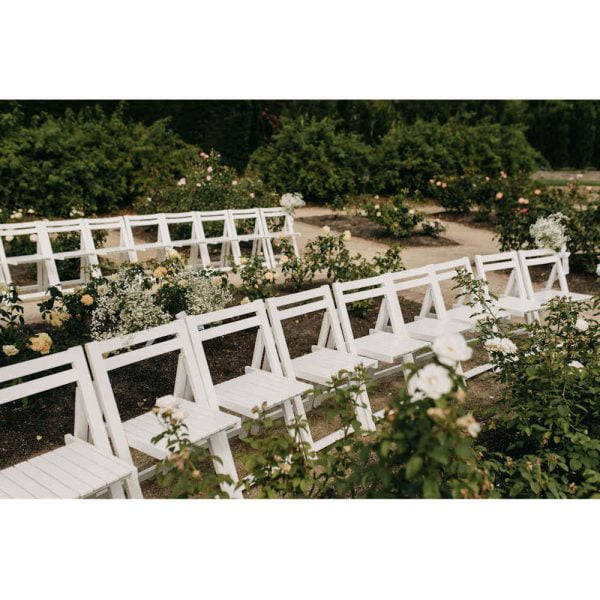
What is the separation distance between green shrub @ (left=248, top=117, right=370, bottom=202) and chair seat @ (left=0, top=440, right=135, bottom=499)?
996cm

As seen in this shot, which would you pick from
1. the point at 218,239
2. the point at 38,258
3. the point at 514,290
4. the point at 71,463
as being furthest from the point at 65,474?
the point at 218,239

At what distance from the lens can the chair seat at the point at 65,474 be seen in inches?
95.9

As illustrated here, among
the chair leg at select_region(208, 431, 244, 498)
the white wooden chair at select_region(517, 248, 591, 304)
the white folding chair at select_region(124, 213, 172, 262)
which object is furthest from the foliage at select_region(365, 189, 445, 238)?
the chair leg at select_region(208, 431, 244, 498)

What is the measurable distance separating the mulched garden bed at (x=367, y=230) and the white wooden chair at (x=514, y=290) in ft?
12.7

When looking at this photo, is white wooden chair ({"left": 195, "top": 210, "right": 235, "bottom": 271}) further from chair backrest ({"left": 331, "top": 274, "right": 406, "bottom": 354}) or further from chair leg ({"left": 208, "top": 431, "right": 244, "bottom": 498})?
chair leg ({"left": 208, "top": 431, "right": 244, "bottom": 498})

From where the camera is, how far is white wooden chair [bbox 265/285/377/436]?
11.9 ft

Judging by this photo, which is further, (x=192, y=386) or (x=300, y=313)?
(x=300, y=313)

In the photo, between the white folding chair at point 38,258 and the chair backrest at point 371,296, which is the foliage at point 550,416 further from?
the white folding chair at point 38,258

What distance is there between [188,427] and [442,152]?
11590 mm

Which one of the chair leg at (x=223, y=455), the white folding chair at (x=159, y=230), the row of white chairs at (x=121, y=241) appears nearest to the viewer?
the chair leg at (x=223, y=455)

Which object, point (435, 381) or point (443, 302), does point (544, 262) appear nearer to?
point (443, 302)

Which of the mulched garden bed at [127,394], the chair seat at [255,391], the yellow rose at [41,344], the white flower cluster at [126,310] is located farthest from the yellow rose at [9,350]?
the chair seat at [255,391]

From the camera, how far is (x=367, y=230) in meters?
10.2
